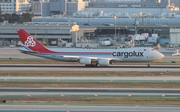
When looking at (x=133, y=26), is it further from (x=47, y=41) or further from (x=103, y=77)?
(x=103, y=77)

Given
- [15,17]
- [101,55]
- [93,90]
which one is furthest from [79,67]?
[15,17]

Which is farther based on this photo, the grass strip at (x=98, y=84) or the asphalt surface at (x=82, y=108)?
the grass strip at (x=98, y=84)

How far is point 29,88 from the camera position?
48.4 meters

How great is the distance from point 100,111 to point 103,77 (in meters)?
17.9

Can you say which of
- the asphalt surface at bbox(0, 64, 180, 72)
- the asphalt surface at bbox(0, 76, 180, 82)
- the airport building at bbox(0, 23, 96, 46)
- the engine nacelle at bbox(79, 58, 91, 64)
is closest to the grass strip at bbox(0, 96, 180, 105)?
the asphalt surface at bbox(0, 76, 180, 82)

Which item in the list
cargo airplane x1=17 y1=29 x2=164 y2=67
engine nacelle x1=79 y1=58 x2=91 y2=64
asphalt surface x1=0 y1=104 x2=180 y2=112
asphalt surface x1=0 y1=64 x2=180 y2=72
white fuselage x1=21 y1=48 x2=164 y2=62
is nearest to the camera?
asphalt surface x1=0 y1=104 x2=180 y2=112

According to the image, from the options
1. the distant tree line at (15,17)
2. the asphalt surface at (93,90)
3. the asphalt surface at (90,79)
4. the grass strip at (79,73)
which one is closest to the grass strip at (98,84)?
the asphalt surface at (93,90)

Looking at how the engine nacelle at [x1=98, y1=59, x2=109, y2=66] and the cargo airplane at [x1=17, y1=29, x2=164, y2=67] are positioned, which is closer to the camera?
the engine nacelle at [x1=98, y1=59, x2=109, y2=66]

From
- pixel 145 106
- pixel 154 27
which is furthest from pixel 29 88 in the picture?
pixel 154 27

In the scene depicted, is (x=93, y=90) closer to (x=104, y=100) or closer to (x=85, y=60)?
(x=104, y=100)

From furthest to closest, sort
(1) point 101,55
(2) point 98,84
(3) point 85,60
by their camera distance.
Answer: (1) point 101,55, (3) point 85,60, (2) point 98,84

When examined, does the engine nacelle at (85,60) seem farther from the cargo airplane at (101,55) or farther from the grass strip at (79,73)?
the grass strip at (79,73)

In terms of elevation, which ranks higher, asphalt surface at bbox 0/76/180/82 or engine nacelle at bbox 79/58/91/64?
engine nacelle at bbox 79/58/91/64

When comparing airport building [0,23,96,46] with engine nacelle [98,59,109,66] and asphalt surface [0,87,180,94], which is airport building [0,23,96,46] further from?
asphalt surface [0,87,180,94]
